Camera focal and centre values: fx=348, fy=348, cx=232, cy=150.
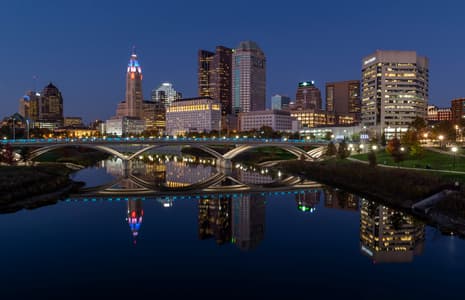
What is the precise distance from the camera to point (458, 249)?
2391 centimetres

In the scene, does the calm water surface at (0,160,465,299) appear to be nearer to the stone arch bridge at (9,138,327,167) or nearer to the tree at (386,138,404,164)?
the tree at (386,138,404,164)

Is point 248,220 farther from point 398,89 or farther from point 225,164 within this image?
point 398,89

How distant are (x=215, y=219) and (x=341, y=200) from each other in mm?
16936

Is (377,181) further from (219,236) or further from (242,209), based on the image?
(219,236)

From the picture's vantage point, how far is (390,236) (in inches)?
1080

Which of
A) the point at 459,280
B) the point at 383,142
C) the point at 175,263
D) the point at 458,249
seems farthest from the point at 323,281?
the point at 383,142

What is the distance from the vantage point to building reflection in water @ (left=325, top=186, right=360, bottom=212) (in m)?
39.1

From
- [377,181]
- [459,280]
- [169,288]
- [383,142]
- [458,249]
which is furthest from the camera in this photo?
[383,142]


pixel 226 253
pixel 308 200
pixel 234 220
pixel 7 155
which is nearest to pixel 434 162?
pixel 308 200

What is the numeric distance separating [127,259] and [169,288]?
563cm

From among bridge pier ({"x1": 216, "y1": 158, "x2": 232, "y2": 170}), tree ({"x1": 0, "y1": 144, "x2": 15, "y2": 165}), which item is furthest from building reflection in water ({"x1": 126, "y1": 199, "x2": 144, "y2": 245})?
bridge pier ({"x1": 216, "y1": 158, "x2": 232, "y2": 170})

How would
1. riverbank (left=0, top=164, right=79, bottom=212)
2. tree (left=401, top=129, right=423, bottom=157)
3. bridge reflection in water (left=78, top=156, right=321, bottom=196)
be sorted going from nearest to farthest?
riverbank (left=0, top=164, right=79, bottom=212), bridge reflection in water (left=78, top=156, right=321, bottom=196), tree (left=401, top=129, right=423, bottom=157)

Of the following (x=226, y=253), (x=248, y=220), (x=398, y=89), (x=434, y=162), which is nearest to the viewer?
(x=226, y=253)

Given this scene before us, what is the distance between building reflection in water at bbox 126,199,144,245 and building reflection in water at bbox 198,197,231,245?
18.1 ft
